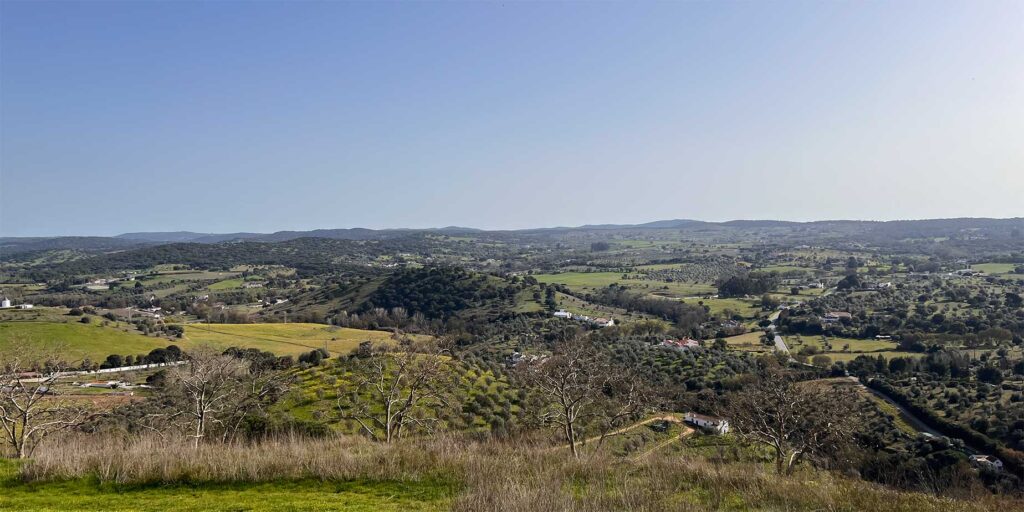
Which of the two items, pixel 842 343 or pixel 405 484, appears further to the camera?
pixel 842 343

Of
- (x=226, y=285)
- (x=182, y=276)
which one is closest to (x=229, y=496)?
(x=226, y=285)

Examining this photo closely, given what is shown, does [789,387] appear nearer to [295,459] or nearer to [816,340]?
[295,459]

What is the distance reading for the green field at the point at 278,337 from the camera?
179 feet

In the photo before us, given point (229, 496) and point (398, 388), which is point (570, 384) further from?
point (229, 496)

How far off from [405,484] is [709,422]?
27247 mm

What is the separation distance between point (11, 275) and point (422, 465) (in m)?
Result: 182

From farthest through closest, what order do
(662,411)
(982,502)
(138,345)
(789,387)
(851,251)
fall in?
1. (851,251)
2. (138,345)
3. (662,411)
4. (789,387)
5. (982,502)

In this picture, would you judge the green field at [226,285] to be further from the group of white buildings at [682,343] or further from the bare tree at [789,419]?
the bare tree at [789,419]

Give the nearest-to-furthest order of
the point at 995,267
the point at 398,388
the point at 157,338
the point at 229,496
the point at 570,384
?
1. the point at 229,496
2. the point at 570,384
3. the point at 398,388
4. the point at 157,338
5. the point at 995,267

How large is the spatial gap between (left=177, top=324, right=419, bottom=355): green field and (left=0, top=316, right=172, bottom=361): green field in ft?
12.0

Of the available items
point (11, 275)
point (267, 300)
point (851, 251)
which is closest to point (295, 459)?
point (267, 300)

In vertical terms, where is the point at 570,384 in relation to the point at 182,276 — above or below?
above

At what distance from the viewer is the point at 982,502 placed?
980cm

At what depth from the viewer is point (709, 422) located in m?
32.8
